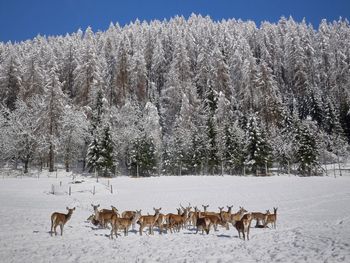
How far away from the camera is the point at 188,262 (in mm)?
12445

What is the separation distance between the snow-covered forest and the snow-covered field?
71.2ft

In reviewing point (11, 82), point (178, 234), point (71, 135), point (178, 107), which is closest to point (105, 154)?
point (71, 135)

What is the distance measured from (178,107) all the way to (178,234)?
5876 centimetres

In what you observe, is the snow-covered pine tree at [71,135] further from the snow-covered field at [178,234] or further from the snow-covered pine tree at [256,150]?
the snow-covered pine tree at [256,150]

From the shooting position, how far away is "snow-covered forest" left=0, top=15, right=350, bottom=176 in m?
58.5

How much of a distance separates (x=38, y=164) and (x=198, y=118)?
3295 centimetres

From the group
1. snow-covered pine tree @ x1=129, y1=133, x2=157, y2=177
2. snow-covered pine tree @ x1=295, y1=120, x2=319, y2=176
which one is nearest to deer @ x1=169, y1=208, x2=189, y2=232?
snow-covered pine tree @ x1=129, y1=133, x2=157, y2=177

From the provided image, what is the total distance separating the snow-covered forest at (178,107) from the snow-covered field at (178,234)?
2170 cm

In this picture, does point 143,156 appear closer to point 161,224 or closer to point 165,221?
point 165,221

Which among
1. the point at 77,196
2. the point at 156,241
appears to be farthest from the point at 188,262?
the point at 77,196

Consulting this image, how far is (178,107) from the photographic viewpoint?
7594 cm

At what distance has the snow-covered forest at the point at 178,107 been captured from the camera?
192ft

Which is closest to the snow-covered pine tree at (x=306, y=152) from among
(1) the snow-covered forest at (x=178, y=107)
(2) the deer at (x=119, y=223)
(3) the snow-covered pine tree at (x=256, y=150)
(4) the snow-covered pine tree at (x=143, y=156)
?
(1) the snow-covered forest at (x=178, y=107)

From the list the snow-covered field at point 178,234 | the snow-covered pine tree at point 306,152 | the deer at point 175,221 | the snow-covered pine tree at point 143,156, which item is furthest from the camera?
the snow-covered pine tree at point 143,156
